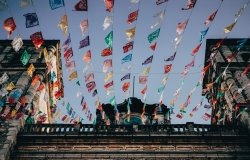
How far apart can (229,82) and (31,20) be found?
14.2 metres

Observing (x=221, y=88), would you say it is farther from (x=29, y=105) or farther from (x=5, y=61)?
(x=5, y=61)

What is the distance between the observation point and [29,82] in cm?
2162

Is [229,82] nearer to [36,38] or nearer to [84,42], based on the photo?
[84,42]

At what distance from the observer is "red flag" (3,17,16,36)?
14.0 m

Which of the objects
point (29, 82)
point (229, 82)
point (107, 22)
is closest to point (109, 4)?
point (107, 22)

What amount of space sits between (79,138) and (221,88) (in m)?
12.5

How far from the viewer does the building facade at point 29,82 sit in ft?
57.9

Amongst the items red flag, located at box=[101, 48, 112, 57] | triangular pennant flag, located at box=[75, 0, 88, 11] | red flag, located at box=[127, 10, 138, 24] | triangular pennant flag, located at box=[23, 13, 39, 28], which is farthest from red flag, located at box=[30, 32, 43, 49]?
red flag, located at box=[127, 10, 138, 24]

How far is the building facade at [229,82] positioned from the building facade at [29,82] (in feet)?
38.0

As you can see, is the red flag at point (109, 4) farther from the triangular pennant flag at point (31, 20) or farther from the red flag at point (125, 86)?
the red flag at point (125, 86)

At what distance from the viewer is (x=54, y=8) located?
1316cm

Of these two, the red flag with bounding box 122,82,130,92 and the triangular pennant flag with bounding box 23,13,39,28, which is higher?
the triangular pennant flag with bounding box 23,13,39,28

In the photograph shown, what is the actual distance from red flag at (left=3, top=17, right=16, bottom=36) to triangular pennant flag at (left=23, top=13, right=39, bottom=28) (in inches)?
26.2

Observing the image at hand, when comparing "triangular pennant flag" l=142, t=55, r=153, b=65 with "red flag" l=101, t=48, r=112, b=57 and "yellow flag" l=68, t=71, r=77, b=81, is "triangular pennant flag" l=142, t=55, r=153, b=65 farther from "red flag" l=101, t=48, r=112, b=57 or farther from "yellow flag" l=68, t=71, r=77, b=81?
"yellow flag" l=68, t=71, r=77, b=81
